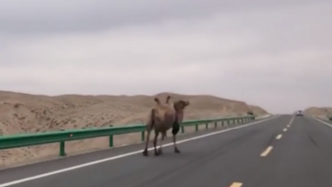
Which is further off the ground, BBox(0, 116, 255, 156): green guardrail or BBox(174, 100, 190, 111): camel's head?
BBox(174, 100, 190, 111): camel's head

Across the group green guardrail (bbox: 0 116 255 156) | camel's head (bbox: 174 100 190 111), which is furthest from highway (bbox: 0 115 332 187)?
camel's head (bbox: 174 100 190 111)

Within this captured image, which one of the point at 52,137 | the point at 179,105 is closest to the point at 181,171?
the point at 52,137

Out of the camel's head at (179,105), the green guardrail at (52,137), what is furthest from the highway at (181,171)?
the camel's head at (179,105)

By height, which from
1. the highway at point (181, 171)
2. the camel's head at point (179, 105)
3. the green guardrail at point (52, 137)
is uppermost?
the camel's head at point (179, 105)

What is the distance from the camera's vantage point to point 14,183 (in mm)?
9391

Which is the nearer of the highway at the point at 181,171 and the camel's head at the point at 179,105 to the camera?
the highway at the point at 181,171

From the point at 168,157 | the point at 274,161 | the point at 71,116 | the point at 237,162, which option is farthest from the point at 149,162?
the point at 71,116

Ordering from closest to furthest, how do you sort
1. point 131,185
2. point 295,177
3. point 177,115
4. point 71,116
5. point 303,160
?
point 131,185
point 295,177
point 303,160
point 177,115
point 71,116

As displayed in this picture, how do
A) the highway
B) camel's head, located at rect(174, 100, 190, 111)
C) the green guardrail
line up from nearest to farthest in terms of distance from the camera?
the highway
the green guardrail
camel's head, located at rect(174, 100, 190, 111)

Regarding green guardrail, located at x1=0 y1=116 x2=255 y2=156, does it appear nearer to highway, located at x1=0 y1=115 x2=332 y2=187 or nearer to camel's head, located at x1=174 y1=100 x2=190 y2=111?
highway, located at x1=0 y1=115 x2=332 y2=187

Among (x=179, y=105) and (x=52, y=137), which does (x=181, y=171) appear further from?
(x=179, y=105)

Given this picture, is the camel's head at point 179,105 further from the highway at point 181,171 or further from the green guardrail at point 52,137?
the green guardrail at point 52,137

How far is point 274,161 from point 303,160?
0.96 m

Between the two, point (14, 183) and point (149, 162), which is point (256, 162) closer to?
point (149, 162)
